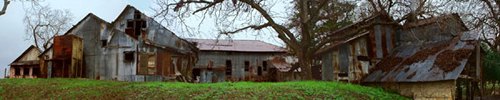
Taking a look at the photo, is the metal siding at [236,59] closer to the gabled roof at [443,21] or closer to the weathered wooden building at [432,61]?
the weathered wooden building at [432,61]

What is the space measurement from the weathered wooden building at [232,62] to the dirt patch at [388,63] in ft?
50.2

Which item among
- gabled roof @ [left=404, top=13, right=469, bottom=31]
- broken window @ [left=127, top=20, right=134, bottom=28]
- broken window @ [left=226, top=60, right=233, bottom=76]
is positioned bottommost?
broken window @ [left=226, top=60, right=233, bottom=76]

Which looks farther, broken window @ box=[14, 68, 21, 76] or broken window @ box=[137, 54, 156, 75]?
broken window @ box=[14, 68, 21, 76]

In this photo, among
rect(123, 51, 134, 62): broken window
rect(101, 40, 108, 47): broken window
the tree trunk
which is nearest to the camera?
the tree trunk

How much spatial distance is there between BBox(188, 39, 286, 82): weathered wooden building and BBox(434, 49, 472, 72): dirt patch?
19.8 m

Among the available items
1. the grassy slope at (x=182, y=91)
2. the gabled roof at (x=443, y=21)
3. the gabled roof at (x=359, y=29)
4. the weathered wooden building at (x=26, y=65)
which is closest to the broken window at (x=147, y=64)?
the weathered wooden building at (x=26, y=65)

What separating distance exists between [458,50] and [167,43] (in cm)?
1672

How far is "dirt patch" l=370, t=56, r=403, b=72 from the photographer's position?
22116 mm

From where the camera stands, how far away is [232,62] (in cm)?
3966

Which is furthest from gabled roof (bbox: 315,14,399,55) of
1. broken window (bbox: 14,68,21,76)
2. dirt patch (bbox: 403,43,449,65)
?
broken window (bbox: 14,68,21,76)

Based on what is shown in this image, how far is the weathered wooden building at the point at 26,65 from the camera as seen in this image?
1278 inches

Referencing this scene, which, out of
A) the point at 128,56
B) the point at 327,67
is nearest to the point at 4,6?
the point at 128,56

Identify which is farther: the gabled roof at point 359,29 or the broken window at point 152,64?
the broken window at point 152,64

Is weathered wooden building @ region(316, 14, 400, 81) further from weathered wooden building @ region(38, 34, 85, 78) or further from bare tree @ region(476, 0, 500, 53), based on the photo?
weathered wooden building @ region(38, 34, 85, 78)
